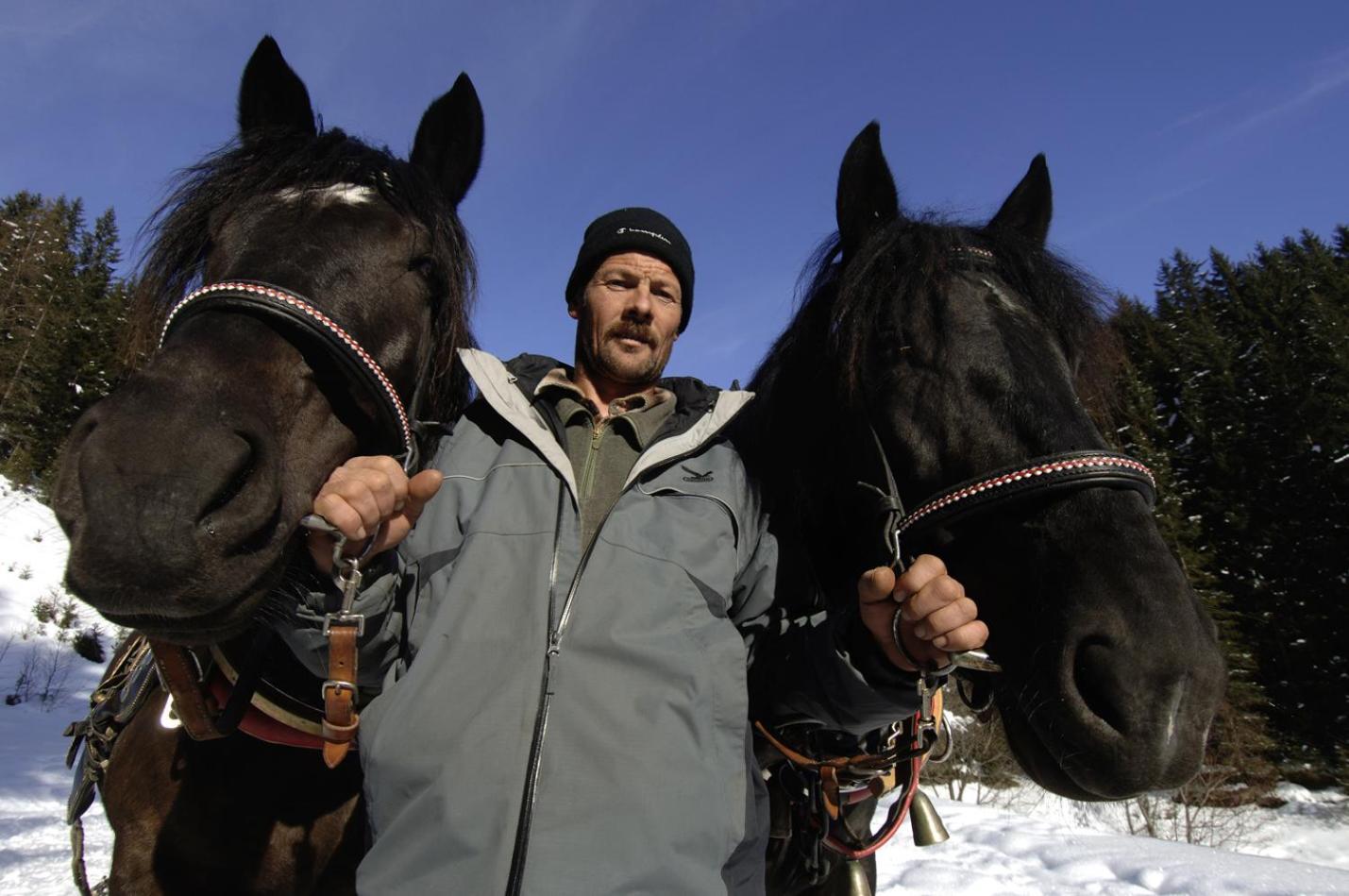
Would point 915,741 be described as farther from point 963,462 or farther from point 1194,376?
point 1194,376

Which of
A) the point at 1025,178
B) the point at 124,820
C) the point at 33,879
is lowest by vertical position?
the point at 33,879

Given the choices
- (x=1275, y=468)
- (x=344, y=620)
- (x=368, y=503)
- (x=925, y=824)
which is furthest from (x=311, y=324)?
(x=1275, y=468)

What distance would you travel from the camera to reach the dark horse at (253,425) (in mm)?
1278

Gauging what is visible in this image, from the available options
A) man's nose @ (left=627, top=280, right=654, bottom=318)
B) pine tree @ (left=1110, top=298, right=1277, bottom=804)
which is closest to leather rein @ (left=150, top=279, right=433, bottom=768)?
man's nose @ (left=627, top=280, right=654, bottom=318)

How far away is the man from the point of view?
4.89 feet

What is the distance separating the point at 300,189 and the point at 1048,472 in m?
2.10

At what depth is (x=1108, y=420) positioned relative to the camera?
252 cm

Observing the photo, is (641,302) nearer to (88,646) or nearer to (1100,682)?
(1100,682)

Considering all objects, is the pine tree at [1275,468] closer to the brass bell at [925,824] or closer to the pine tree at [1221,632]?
the pine tree at [1221,632]

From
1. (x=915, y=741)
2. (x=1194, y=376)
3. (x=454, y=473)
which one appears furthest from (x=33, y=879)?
(x=1194, y=376)

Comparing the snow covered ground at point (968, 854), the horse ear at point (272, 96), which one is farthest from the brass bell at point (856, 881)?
the snow covered ground at point (968, 854)

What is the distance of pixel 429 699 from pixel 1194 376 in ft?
110

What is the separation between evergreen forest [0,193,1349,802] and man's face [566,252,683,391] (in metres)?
19.4

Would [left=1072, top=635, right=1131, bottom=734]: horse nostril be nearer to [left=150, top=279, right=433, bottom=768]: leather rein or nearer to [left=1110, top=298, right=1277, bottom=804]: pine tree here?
[left=150, top=279, right=433, bottom=768]: leather rein
